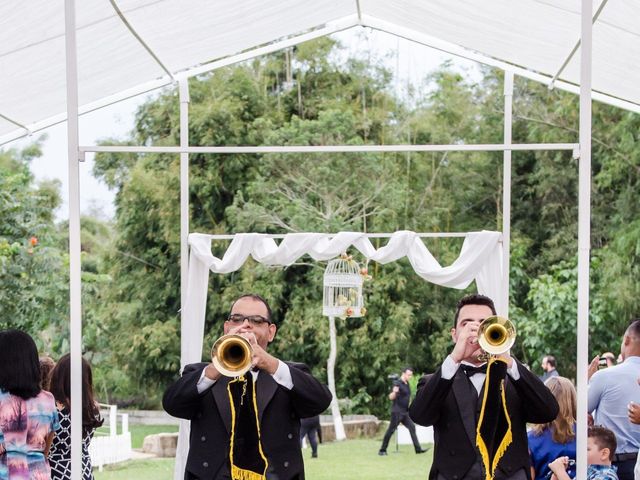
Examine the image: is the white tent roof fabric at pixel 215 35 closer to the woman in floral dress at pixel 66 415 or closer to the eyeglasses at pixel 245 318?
the woman in floral dress at pixel 66 415

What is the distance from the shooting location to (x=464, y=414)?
4176 mm

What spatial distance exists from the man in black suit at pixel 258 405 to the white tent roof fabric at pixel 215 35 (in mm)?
3140

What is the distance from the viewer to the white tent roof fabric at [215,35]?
719 cm

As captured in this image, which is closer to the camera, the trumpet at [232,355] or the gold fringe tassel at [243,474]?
the trumpet at [232,355]

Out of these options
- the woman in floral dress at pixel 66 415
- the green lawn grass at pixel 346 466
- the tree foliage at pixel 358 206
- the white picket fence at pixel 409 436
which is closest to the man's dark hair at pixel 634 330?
the woman in floral dress at pixel 66 415

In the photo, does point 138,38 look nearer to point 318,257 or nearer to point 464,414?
point 318,257

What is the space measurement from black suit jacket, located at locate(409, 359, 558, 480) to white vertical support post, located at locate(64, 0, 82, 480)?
1446 mm

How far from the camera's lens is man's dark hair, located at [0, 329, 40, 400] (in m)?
4.55

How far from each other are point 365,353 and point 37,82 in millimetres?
13237

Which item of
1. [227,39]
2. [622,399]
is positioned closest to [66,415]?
[622,399]

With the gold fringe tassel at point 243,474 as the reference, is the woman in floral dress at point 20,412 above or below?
above

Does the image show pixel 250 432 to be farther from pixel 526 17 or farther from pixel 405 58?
pixel 405 58

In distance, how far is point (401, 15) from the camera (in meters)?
9.08

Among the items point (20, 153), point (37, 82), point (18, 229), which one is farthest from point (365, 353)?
point (37, 82)
